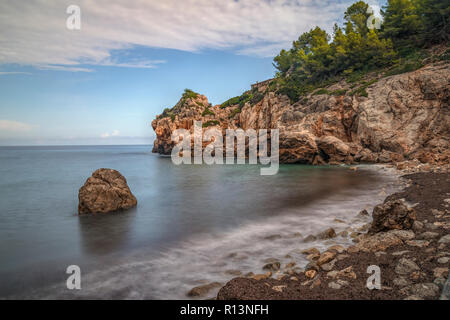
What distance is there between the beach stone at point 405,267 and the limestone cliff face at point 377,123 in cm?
2286

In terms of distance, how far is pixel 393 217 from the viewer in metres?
7.10

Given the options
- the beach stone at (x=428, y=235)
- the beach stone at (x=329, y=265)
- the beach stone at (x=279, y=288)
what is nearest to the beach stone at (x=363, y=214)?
the beach stone at (x=428, y=235)

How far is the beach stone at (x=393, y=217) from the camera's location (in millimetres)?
7031

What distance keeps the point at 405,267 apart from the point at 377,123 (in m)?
29.0

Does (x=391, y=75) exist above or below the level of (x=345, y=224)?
above

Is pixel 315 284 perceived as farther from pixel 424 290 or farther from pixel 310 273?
pixel 424 290

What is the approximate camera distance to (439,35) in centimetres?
3575

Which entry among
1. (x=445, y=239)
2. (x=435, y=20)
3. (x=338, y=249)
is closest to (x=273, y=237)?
(x=338, y=249)

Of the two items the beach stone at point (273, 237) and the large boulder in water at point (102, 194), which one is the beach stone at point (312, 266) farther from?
the large boulder in water at point (102, 194)

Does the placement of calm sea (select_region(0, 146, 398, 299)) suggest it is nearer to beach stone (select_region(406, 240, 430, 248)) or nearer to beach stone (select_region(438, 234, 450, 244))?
beach stone (select_region(406, 240, 430, 248))

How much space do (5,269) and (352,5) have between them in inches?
2546
